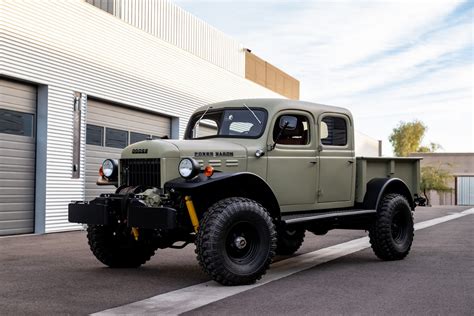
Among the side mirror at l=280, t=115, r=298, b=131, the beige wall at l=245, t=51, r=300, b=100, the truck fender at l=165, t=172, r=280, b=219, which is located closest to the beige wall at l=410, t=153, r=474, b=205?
the beige wall at l=245, t=51, r=300, b=100

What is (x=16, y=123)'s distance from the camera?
44.4 ft

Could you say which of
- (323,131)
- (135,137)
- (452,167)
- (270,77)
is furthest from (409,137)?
(323,131)

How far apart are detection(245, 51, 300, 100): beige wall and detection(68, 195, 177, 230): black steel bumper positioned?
68.5 ft

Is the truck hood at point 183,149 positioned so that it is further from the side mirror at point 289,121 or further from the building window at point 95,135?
the building window at point 95,135

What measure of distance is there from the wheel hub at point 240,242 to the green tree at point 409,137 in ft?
258

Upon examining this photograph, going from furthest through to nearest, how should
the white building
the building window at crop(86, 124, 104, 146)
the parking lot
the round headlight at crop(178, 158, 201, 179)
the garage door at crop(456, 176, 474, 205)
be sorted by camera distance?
the garage door at crop(456, 176, 474, 205) < the building window at crop(86, 124, 104, 146) < the white building < the round headlight at crop(178, 158, 201, 179) < the parking lot

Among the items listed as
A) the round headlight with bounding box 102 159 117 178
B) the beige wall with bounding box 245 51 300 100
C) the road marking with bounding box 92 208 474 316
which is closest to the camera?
the road marking with bounding box 92 208 474 316

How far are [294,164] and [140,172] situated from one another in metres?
2.03

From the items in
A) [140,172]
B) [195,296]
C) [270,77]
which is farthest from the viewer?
[270,77]

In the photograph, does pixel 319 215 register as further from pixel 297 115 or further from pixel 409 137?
pixel 409 137

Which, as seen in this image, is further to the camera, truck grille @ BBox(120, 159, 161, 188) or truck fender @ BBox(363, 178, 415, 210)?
truck fender @ BBox(363, 178, 415, 210)

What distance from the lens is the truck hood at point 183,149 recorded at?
23.1 feet

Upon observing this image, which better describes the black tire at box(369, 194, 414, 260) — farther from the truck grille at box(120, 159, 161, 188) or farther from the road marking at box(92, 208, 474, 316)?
the truck grille at box(120, 159, 161, 188)

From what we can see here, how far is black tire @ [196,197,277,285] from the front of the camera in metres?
6.48
